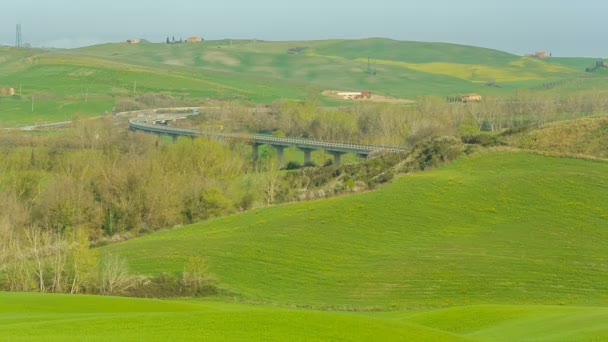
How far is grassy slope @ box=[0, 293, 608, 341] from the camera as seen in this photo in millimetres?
23391

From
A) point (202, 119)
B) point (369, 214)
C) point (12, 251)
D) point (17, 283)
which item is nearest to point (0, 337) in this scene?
point (17, 283)

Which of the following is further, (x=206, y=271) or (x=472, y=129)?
(x=472, y=129)

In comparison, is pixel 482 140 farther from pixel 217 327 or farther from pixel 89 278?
pixel 217 327

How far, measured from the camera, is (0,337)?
2264 cm

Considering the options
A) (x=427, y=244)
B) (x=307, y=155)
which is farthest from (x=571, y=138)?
(x=307, y=155)

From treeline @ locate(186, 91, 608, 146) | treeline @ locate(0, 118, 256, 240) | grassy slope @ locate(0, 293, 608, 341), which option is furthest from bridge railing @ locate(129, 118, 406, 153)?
grassy slope @ locate(0, 293, 608, 341)

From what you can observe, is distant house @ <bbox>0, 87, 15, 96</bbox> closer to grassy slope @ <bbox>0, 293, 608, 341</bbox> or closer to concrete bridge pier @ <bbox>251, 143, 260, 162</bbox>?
concrete bridge pier @ <bbox>251, 143, 260, 162</bbox>

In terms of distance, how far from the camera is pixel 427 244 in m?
48.5

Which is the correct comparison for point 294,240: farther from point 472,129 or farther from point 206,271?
point 472,129

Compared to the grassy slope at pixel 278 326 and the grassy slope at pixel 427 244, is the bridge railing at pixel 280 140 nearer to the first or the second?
the grassy slope at pixel 427 244

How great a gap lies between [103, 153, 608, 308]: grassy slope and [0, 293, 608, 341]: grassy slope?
790 centimetres

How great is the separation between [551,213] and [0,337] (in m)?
36.3

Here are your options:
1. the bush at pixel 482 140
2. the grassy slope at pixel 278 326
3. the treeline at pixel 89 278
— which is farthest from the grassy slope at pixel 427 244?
the grassy slope at pixel 278 326

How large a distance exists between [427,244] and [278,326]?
25.1 metres
